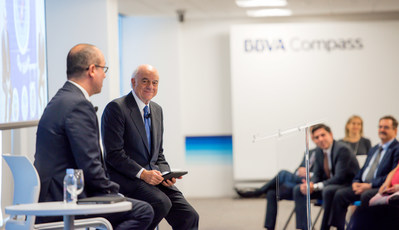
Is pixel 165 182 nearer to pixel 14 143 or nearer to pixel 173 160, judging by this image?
pixel 14 143

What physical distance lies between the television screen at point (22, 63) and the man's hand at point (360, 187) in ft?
10.6

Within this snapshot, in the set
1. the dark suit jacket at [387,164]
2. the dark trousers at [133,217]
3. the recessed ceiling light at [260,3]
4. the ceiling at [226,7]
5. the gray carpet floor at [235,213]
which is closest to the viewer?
the dark trousers at [133,217]

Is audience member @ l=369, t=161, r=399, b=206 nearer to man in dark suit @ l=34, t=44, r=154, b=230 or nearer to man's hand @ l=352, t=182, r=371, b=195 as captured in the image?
man's hand @ l=352, t=182, r=371, b=195

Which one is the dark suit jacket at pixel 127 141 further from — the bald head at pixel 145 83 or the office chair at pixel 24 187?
the office chair at pixel 24 187

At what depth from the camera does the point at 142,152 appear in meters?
4.91

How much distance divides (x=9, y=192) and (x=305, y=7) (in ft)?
16.9

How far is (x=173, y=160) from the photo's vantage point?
34.7 ft

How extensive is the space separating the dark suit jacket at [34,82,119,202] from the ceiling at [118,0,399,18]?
5474mm

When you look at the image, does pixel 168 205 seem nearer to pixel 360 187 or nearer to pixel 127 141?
pixel 127 141

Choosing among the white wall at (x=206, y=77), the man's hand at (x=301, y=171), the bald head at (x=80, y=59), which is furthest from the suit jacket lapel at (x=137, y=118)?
the white wall at (x=206, y=77)

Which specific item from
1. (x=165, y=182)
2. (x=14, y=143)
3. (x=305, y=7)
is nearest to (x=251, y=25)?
(x=305, y=7)

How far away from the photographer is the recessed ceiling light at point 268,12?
10.2 meters

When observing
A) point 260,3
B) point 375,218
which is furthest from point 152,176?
point 260,3

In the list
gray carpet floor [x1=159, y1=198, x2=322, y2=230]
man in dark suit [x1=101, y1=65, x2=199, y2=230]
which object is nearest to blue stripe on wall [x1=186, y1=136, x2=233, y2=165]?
gray carpet floor [x1=159, y1=198, x2=322, y2=230]
